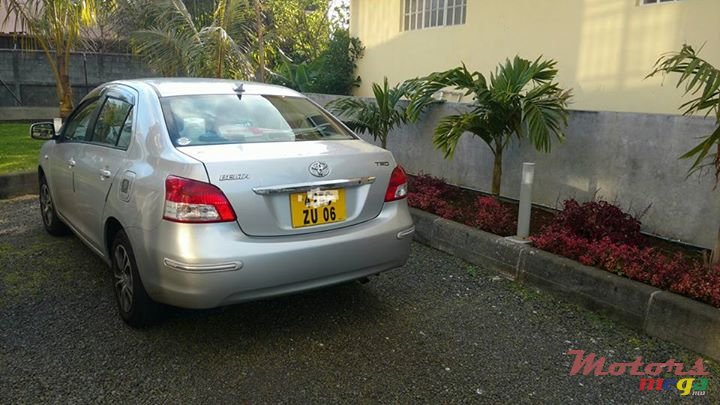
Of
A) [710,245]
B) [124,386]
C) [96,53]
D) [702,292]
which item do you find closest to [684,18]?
[710,245]

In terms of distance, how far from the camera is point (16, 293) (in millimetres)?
3947

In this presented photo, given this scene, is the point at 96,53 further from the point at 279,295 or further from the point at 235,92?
the point at 279,295

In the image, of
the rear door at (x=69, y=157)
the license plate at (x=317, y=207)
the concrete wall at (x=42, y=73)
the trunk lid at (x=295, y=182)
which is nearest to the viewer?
the trunk lid at (x=295, y=182)

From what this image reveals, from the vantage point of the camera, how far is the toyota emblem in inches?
123

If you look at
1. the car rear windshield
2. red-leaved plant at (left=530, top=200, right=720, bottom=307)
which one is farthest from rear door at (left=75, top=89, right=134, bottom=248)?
red-leaved plant at (left=530, top=200, right=720, bottom=307)

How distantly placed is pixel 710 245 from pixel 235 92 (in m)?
3.74

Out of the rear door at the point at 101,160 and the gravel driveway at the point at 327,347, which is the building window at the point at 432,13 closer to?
the gravel driveway at the point at 327,347

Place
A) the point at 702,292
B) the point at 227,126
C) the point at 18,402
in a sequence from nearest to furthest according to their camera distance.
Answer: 1. the point at 18,402
2. the point at 702,292
3. the point at 227,126

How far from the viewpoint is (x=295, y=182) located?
3.04 m

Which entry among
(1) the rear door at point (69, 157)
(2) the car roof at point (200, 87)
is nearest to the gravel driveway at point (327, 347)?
(1) the rear door at point (69, 157)

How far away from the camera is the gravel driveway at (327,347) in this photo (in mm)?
2799

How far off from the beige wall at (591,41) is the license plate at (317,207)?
428 centimetres

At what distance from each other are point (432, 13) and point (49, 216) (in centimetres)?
662

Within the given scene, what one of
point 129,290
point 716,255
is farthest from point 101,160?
point 716,255
